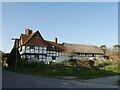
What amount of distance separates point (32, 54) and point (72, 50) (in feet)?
40.1

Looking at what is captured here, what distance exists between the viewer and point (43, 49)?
54.0 metres

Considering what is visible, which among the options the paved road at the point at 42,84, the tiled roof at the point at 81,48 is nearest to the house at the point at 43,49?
the tiled roof at the point at 81,48

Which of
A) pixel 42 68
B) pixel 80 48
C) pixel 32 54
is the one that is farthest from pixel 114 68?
pixel 80 48

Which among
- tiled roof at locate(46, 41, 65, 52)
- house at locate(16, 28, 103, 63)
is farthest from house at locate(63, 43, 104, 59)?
tiled roof at locate(46, 41, 65, 52)

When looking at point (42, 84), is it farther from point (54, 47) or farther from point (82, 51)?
point (82, 51)

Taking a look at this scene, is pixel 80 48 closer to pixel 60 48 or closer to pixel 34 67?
pixel 60 48

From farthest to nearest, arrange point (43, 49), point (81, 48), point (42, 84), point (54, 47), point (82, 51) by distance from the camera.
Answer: point (81, 48)
point (82, 51)
point (54, 47)
point (43, 49)
point (42, 84)

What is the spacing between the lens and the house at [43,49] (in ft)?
170

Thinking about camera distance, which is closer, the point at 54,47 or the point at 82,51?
the point at 54,47

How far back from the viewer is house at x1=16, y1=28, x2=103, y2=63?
5178cm

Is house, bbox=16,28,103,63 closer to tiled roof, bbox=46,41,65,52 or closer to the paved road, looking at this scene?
tiled roof, bbox=46,41,65,52

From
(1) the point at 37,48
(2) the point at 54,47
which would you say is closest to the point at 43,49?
(1) the point at 37,48

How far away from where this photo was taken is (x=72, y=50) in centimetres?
5947

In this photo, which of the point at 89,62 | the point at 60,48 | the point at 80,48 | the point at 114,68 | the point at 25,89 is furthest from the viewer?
the point at 80,48
